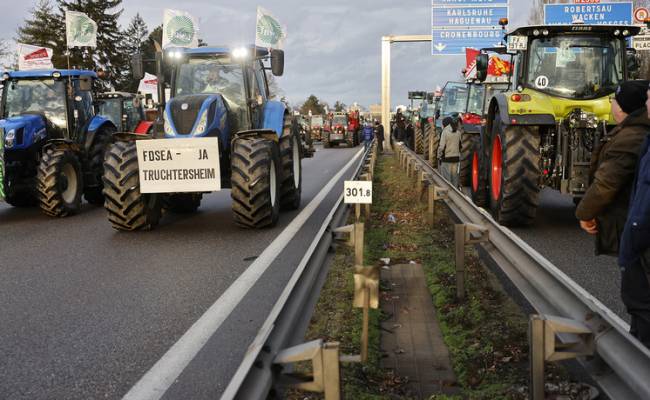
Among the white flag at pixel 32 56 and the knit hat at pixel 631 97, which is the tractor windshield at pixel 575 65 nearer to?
the knit hat at pixel 631 97

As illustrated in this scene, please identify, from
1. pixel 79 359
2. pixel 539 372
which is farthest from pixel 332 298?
pixel 539 372

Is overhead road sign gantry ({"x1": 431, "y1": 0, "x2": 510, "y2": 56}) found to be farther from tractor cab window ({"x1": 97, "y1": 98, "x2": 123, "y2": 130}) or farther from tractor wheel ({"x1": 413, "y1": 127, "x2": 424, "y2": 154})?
tractor cab window ({"x1": 97, "y1": 98, "x2": 123, "y2": 130})

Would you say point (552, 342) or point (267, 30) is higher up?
point (267, 30)

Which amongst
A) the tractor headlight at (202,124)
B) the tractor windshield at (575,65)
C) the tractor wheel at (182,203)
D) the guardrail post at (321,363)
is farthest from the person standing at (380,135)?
the guardrail post at (321,363)

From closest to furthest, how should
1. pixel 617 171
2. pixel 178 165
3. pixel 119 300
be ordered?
pixel 617 171 < pixel 119 300 < pixel 178 165

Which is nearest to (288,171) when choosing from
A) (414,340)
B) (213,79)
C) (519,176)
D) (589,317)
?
(213,79)

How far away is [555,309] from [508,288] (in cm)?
241

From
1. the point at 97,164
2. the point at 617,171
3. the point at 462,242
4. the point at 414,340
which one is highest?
the point at 617,171

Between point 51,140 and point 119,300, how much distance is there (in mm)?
7238

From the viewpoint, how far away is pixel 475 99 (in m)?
18.6

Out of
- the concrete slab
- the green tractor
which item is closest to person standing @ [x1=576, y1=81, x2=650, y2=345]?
the concrete slab

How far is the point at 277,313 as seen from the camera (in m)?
3.42

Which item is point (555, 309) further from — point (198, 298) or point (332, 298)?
point (198, 298)

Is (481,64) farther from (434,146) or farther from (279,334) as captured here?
(434,146)
